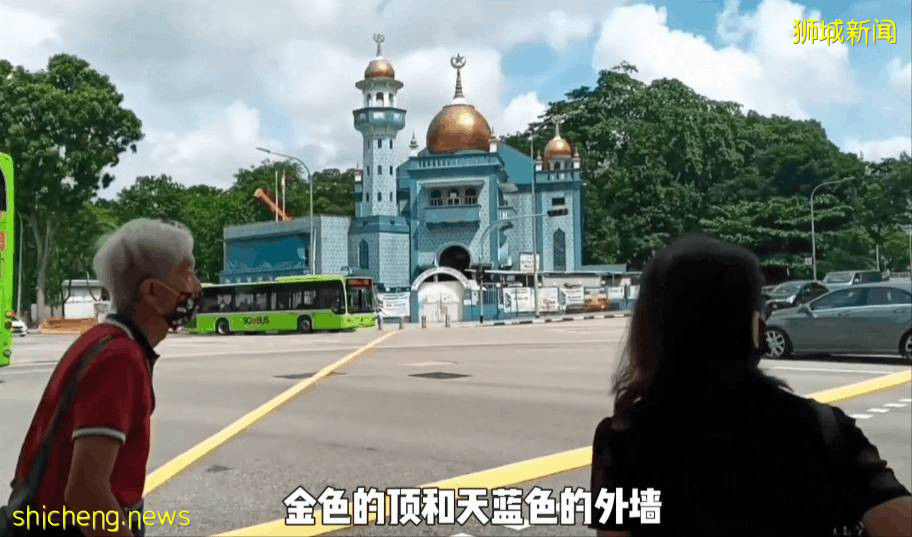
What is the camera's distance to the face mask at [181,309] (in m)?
2.20

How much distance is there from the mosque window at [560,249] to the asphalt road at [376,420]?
3788 centimetres

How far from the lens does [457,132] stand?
52.9 m

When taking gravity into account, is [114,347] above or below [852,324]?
above

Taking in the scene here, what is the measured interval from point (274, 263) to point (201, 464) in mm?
43690

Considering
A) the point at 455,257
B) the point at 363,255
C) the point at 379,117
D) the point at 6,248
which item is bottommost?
the point at 6,248

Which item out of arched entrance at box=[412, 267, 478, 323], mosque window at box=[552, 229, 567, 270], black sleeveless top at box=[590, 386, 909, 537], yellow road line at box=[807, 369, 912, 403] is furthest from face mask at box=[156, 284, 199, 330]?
mosque window at box=[552, 229, 567, 270]

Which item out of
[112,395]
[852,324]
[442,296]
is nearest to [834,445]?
[112,395]

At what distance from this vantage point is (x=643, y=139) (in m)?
61.2

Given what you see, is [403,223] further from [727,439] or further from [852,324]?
[727,439]

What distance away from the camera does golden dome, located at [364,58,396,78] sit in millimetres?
50719

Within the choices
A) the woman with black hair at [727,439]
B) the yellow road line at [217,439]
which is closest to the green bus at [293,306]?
the yellow road line at [217,439]

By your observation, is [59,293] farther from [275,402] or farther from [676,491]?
[676,491]

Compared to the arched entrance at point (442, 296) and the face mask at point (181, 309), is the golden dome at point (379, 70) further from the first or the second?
the face mask at point (181, 309)

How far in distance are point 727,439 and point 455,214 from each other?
156ft
